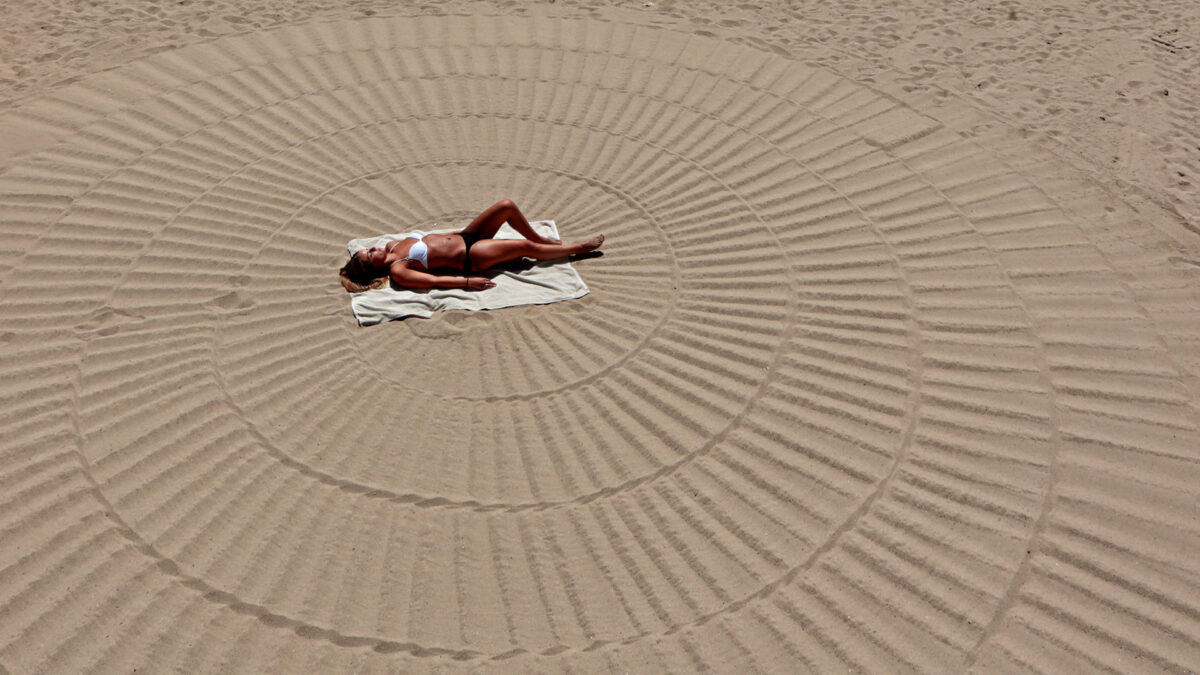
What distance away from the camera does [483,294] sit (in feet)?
17.6

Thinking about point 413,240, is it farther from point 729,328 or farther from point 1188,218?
point 1188,218

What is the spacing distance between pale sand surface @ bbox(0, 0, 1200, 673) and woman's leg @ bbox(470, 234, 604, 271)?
185 millimetres

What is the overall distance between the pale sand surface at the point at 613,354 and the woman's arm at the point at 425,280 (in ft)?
0.89

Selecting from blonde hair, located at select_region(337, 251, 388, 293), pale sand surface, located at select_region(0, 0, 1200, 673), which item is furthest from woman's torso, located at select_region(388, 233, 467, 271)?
pale sand surface, located at select_region(0, 0, 1200, 673)

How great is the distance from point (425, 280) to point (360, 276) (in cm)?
39

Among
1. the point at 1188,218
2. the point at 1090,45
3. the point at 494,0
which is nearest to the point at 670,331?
the point at 1188,218

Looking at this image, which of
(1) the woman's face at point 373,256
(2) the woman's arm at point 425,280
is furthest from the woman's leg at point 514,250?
(1) the woman's face at point 373,256

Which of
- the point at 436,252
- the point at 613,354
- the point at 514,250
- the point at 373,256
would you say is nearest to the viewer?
the point at 613,354

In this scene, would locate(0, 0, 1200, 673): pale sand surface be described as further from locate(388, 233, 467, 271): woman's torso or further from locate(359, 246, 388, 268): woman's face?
locate(388, 233, 467, 271): woman's torso

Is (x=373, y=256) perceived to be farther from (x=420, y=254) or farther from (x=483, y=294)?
(x=483, y=294)

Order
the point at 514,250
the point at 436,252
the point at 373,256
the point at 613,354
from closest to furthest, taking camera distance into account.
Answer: the point at 613,354, the point at 373,256, the point at 436,252, the point at 514,250

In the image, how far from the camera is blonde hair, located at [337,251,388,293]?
17.4 feet

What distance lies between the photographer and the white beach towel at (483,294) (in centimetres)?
520

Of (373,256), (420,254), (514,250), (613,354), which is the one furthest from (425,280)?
(613,354)
